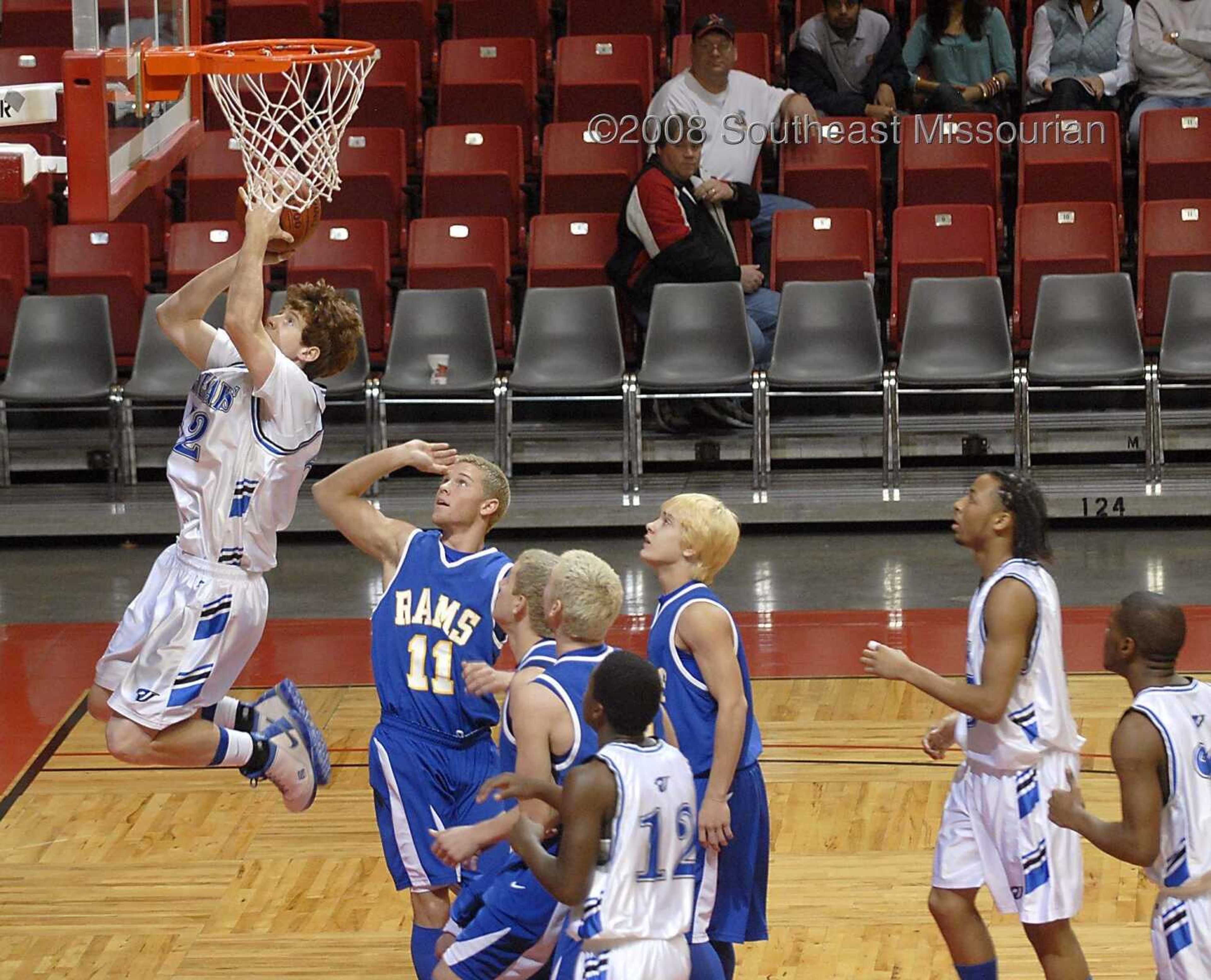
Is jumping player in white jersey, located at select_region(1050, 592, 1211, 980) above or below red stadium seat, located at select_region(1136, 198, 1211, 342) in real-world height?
below

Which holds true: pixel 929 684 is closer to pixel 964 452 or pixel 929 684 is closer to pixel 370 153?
pixel 964 452

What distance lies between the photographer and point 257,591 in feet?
17.4

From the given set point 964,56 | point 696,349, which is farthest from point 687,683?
point 964,56

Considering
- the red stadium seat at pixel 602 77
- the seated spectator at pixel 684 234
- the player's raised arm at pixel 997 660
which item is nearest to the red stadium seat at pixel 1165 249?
the seated spectator at pixel 684 234

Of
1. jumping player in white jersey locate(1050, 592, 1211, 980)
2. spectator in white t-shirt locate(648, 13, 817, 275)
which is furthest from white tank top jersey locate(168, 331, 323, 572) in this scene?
spectator in white t-shirt locate(648, 13, 817, 275)

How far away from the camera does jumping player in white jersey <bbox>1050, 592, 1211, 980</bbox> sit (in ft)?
12.4

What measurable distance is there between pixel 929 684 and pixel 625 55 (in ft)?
27.0

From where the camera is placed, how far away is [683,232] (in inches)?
412

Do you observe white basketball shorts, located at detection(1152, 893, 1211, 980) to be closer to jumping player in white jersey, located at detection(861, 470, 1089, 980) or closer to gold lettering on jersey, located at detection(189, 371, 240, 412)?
jumping player in white jersey, located at detection(861, 470, 1089, 980)

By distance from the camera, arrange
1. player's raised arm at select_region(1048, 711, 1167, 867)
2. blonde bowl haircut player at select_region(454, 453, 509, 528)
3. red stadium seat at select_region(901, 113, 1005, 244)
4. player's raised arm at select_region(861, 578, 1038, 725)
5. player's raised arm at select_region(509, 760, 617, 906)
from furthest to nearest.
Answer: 1. red stadium seat at select_region(901, 113, 1005, 244)
2. blonde bowl haircut player at select_region(454, 453, 509, 528)
3. player's raised arm at select_region(861, 578, 1038, 725)
4. player's raised arm at select_region(1048, 711, 1167, 867)
5. player's raised arm at select_region(509, 760, 617, 906)

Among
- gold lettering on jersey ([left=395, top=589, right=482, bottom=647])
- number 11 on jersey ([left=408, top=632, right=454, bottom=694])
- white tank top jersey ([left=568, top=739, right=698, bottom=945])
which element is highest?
gold lettering on jersey ([left=395, top=589, right=482, bottom=647])

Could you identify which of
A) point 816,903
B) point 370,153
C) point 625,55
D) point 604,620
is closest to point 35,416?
point 370,153

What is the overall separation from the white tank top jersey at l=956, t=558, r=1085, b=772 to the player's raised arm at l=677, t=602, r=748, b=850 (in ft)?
1.99

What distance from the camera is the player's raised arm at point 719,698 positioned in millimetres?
4359
